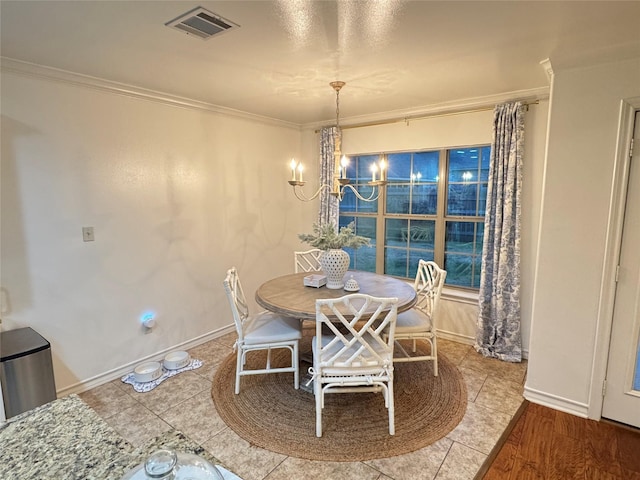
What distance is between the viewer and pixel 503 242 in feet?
10.7

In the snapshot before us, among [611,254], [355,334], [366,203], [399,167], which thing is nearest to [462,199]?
[399,167]

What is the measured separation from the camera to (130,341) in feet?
10.4

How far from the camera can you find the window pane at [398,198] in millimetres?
4129

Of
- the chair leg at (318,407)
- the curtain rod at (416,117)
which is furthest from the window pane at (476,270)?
the chair leg at (318,407)

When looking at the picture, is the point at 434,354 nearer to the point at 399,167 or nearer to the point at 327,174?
the point at 399,167

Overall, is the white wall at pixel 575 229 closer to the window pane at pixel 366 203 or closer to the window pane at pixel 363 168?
the window pane at pixel 366 203

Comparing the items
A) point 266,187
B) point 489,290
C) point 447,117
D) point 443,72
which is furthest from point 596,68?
point 266,187

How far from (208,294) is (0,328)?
1698 millimetres

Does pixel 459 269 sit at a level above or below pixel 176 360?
above

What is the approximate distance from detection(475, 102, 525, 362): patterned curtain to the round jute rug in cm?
62

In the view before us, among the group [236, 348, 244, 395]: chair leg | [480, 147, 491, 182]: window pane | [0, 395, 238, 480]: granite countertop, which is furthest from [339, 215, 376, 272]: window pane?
[0, 395, 238, 480]: granite countertop

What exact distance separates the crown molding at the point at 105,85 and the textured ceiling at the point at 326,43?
0.07 m

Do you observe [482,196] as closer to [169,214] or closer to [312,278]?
[312,278]

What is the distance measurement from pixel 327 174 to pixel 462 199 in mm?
1630
